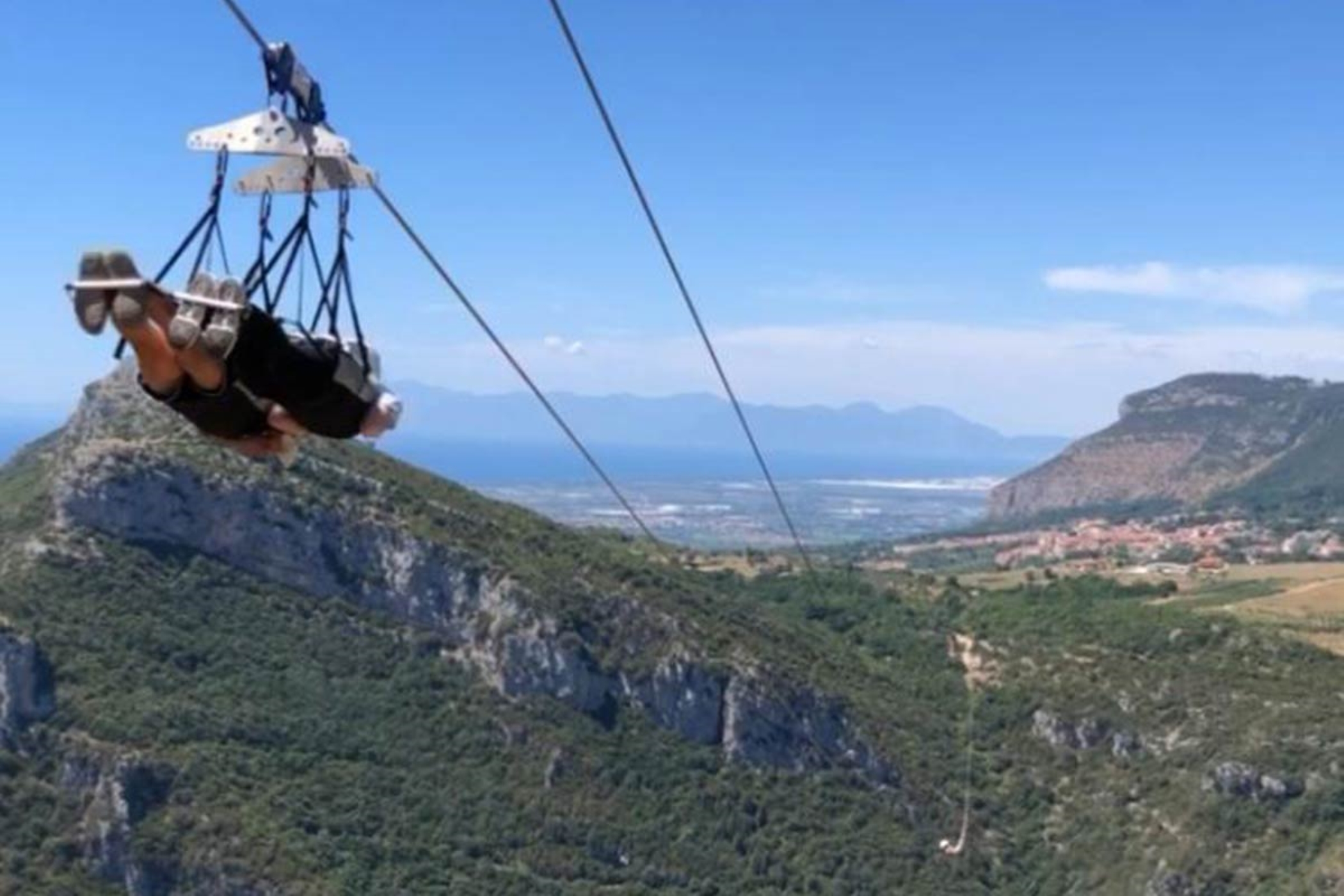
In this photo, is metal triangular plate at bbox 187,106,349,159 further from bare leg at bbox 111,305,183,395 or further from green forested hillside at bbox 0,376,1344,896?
green forested hillside at bbox 0,376,1344,896

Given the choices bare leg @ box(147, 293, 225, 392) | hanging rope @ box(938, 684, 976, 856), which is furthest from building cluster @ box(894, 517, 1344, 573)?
bare leg @ box(147, 293, 225, 392)

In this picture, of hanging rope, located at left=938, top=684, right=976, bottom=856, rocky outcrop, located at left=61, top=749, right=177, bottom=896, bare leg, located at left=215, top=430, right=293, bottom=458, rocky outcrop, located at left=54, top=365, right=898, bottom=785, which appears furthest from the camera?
rocky outcrop, located at left=54, top=365, right=898, bottom=785

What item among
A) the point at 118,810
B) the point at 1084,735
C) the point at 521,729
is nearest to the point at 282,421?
the point at 118,810

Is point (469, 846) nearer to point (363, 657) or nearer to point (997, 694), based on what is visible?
point (363, 657)

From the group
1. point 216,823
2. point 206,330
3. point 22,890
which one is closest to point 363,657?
point 216,823

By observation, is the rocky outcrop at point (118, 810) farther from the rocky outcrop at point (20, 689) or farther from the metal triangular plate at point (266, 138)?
the metal triangular plate at point (266, 138)

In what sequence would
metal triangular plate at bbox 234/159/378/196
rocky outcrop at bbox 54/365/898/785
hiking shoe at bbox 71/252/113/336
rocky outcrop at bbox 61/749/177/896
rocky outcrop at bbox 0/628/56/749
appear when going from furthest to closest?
rocky outcrop at bbox 54/365/898/785
rocky outcrop at bbox 0/628/56/749
rocky outcrop at bbox 61/749/177/896
metal triangular plate at bbox 234/159/378/196
hiking shoe at bbox 71/252/113/336
